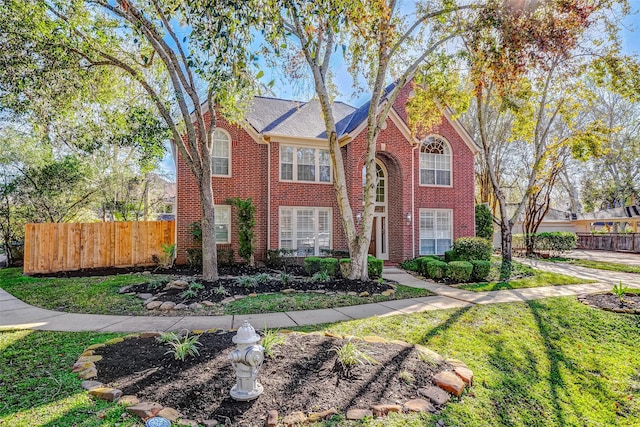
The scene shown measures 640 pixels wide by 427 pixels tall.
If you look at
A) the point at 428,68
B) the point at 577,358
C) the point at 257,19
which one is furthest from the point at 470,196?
the point at 257,19

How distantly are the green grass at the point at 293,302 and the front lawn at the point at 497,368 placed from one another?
4.54 ft

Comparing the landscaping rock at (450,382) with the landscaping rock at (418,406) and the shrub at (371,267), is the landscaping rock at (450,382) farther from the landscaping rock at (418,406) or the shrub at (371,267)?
the shrub at (371,267)

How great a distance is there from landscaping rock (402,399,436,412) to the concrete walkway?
8.67ft

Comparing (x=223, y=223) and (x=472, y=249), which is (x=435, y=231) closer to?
(x=472, y=249)

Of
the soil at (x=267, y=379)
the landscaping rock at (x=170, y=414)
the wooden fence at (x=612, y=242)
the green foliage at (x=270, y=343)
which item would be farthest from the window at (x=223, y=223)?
the wooden fence at (x=612, y=242)

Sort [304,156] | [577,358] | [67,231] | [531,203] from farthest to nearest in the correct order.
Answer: [531,203], [304,156], [67,231], [577,358]

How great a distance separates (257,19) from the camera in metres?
→ 4.91

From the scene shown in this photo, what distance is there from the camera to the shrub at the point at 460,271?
10273 millimetres

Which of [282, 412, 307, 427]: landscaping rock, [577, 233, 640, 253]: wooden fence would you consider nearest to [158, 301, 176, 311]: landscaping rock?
[282, 412, 307, 427]: landscaping rock

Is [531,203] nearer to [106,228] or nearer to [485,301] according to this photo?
[485,301]

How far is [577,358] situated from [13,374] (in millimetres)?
7127

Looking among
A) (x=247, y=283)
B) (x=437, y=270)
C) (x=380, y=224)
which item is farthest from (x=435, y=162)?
(x=247, y=283)

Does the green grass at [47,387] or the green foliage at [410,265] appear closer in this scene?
the green grass at [47,387]

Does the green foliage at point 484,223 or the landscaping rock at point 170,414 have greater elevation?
the green foliage at point 484,223
